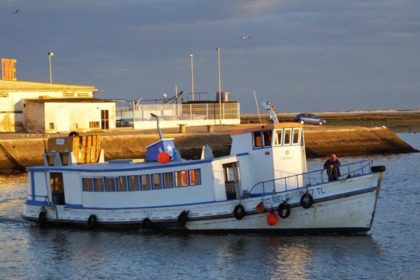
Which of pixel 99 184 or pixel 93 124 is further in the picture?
pixel 93 124

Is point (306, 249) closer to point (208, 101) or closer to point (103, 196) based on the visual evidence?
point (103, 196)

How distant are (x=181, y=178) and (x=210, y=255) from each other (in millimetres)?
4711

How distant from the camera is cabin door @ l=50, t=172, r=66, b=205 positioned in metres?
40.5

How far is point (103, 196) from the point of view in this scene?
3822cm

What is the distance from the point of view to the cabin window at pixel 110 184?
124 ft

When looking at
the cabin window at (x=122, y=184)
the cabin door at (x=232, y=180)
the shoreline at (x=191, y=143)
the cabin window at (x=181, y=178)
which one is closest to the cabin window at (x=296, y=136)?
the cabin door at (x=232, y=180)

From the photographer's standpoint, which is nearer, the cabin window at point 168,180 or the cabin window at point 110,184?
the cabin window at point 168,180

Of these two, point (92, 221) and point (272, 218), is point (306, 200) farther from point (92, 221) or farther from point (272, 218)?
point (92, 221)

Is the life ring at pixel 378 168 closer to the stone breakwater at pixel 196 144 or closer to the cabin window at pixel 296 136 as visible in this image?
the cabin window at pixel 296 136

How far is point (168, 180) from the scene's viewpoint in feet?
119

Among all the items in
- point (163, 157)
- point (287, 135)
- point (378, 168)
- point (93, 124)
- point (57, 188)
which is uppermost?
point (93, 124)

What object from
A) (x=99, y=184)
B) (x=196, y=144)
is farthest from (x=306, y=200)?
(x=196, y=144)

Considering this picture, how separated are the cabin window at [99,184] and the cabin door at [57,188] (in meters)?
2.66

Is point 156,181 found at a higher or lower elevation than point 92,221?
higher
